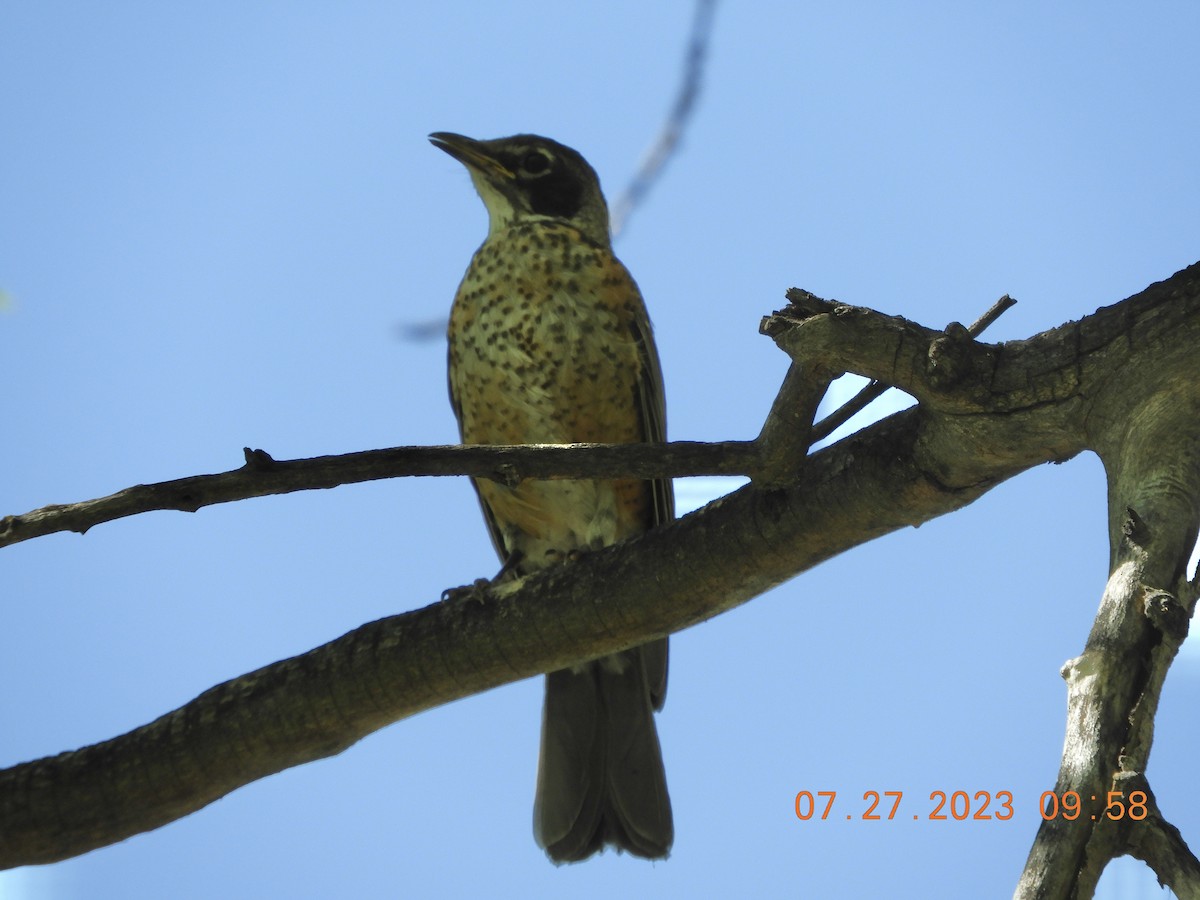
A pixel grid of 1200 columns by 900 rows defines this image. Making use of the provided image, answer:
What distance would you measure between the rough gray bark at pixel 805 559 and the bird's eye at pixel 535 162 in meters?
2.18

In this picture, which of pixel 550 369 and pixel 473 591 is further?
pixel 550 369

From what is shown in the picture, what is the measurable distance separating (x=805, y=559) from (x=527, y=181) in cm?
240

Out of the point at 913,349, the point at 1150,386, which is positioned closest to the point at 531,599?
the point at 913,349

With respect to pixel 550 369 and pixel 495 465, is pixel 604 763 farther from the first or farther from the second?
pixel 495 465

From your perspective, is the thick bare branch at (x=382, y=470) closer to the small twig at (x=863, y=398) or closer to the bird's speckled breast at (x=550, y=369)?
the small twig at (x=863, y=398)

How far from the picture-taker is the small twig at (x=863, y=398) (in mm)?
2865

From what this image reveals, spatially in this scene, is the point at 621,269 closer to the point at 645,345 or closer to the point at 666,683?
the point at 645,345

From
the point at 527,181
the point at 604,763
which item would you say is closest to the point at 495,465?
the point at 604,763

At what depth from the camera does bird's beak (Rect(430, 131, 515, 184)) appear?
16.6ft

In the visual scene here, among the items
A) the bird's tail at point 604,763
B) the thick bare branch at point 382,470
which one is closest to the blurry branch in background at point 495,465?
the thick bare branch at point 382,470

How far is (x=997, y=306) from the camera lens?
286 cm

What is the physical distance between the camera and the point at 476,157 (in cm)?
511

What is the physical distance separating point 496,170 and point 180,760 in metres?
2.60

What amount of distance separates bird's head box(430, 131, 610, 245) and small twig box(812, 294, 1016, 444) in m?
2.05
